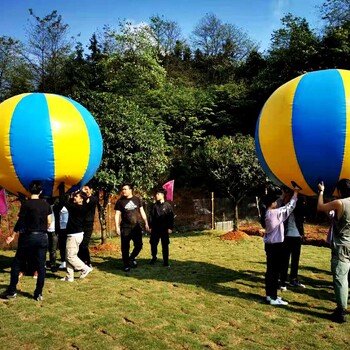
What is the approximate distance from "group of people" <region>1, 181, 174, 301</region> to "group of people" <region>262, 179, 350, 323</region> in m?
2.82

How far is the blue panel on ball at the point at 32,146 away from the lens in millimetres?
5375

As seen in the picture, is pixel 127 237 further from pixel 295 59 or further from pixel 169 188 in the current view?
pixel 295 59

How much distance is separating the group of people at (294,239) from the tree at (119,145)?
5.49 meters

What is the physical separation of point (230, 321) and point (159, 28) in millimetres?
39826

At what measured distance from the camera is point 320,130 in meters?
4.71

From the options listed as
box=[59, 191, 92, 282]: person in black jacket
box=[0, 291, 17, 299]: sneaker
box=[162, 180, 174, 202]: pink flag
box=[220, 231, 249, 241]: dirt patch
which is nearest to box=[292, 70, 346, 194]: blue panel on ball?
box=[59, 191, 92, 282]: person in black jacket

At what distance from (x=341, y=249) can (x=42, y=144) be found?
4.35 m

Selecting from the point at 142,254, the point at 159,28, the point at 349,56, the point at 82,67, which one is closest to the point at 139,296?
the point at 142,254

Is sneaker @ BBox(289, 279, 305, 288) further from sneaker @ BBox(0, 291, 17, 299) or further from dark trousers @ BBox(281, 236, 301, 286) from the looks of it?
sneaker @ BBox(0, 291, 17, 299)

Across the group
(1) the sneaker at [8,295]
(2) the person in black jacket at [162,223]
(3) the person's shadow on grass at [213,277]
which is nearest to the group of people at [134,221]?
(2) the person in black jacket at [162,223]

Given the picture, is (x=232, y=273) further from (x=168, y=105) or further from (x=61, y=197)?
(x=168, y=105)

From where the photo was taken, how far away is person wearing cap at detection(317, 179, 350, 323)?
15.3 ft

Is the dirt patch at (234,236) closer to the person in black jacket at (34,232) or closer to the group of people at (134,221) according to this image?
the group of people at (134,221)

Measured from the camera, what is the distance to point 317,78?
16.8 ft
